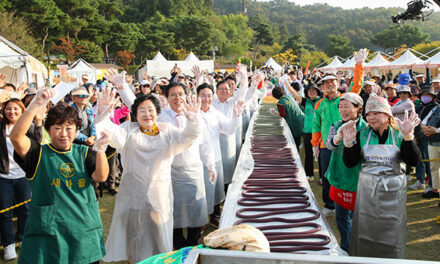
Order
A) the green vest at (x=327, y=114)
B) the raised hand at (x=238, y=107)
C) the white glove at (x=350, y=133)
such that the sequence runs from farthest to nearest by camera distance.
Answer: the green vest at (x=327, y=114)
the raised hand at (x=238, y=107)
the white glove at (x=350, y=133)

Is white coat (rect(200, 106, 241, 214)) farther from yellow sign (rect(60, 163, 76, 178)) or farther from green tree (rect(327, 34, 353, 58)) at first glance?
green tree (rect(327, 34, 353, 58))

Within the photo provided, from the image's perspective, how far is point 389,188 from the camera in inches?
103

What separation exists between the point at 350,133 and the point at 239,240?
1836 mm

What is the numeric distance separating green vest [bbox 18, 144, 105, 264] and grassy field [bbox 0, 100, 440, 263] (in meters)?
1.80

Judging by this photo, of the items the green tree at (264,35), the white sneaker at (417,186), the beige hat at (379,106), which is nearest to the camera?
the beige hat at (379,106)

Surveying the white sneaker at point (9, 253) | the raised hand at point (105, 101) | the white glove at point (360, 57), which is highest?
the white glove at point (360, 57)

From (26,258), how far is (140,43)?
56528mm

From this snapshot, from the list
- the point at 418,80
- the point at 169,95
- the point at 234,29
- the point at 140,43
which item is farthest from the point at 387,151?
the point at 234,29

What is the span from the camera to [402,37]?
67188 millimetres

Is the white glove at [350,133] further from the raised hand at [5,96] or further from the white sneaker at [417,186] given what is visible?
the white sneaker at [417,186]

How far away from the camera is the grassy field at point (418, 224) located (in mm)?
3686

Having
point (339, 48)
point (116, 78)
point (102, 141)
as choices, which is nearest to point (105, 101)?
point (102, 141)

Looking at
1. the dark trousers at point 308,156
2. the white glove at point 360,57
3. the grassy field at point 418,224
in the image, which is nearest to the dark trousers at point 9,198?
the grassy field at point 418,224

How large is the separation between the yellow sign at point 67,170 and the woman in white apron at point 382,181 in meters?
2.28
